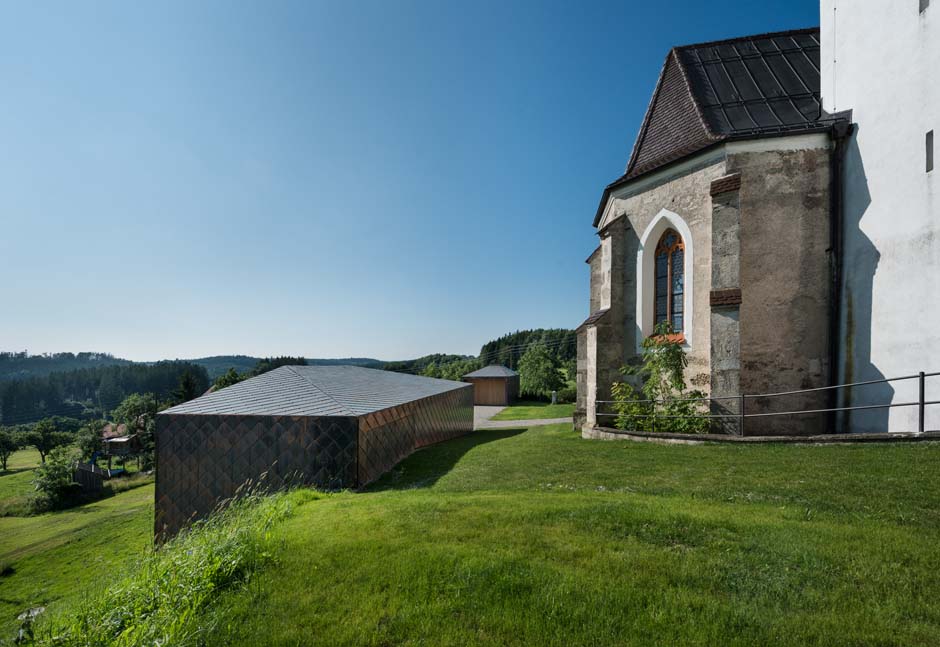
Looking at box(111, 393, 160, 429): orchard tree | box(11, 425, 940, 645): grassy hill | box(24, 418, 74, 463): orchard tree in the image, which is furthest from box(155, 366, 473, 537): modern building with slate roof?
box(24, 418, 74, 463): orchard tree

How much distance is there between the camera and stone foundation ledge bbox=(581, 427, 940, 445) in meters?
6.54

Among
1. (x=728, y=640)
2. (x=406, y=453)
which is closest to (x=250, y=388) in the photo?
(x=406, y=453)

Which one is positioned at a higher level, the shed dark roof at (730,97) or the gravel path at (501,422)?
the shed dark roof at (730,97)

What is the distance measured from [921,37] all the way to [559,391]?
29.5m

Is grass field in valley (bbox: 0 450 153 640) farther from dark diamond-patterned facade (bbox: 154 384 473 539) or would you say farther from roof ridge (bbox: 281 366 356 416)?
roof ridge (bbox: 281 366 356 416)

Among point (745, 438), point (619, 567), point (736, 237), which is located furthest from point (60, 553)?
point (736, 237)

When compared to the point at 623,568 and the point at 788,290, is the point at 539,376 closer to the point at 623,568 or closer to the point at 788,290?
the point at 788,290

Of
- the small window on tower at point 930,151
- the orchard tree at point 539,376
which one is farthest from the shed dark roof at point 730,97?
the orchard tree at point 539,376

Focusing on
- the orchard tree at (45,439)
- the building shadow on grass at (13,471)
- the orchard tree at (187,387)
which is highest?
the orchard tree at (187,387)

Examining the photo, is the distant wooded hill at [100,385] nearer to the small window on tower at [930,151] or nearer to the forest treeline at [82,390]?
the forest treeline at [82,390]

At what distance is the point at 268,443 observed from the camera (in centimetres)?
870

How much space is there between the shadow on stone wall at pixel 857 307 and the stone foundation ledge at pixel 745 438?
6.93 ft

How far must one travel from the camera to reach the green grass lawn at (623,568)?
2580mm

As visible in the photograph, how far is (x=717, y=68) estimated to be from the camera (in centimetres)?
1233
